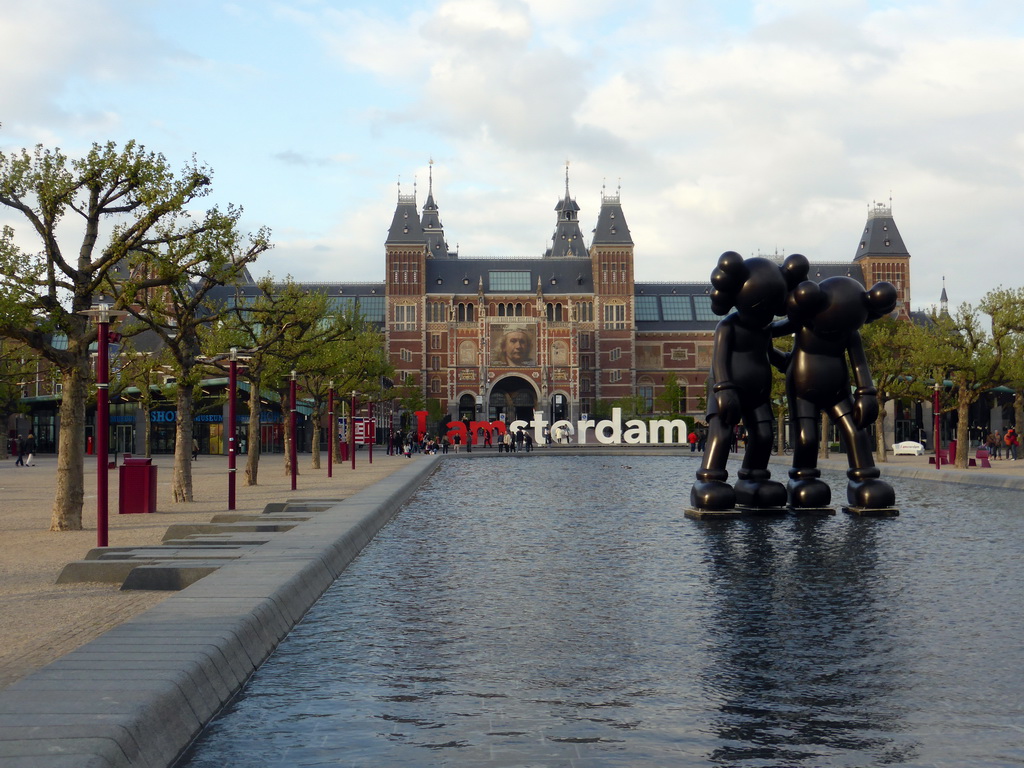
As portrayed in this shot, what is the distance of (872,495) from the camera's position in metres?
15.1

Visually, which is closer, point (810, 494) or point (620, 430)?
point (810, 494)

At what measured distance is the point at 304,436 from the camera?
70.6m

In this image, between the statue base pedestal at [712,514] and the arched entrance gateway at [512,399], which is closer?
the statue base pedestal at [712,514]

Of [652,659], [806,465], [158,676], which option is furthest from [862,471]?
[158,676]

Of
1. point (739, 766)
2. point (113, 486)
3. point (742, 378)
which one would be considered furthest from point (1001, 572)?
point (113, 486)

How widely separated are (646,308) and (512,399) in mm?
15988

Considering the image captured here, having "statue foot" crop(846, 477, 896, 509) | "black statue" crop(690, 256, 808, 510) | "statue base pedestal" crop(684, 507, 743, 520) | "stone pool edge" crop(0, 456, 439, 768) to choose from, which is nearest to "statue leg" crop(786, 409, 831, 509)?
"black statue" crop(690, 256, 808, 510)

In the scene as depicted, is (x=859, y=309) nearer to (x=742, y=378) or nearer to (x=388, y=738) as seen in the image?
(x=742, y=378)

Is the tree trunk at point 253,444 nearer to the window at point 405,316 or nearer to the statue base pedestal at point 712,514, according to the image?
the statue base pedestal at point 712,514

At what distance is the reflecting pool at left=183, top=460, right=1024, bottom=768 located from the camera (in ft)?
15.7

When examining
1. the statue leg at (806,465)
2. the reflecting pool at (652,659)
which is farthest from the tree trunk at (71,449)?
the statue leg at (806,465)

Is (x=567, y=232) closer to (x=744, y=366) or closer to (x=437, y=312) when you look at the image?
(x=437, y=312)

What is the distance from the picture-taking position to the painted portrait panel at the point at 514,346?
95125 millimetres

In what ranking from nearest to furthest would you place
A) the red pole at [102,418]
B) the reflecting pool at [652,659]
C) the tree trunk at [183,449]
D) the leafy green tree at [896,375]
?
1. the reflecting pool at [652,659]
2. the red pole at [102,418]
3. the tree trunk at [183,449]
4. the leafy green tree at [896,375]
